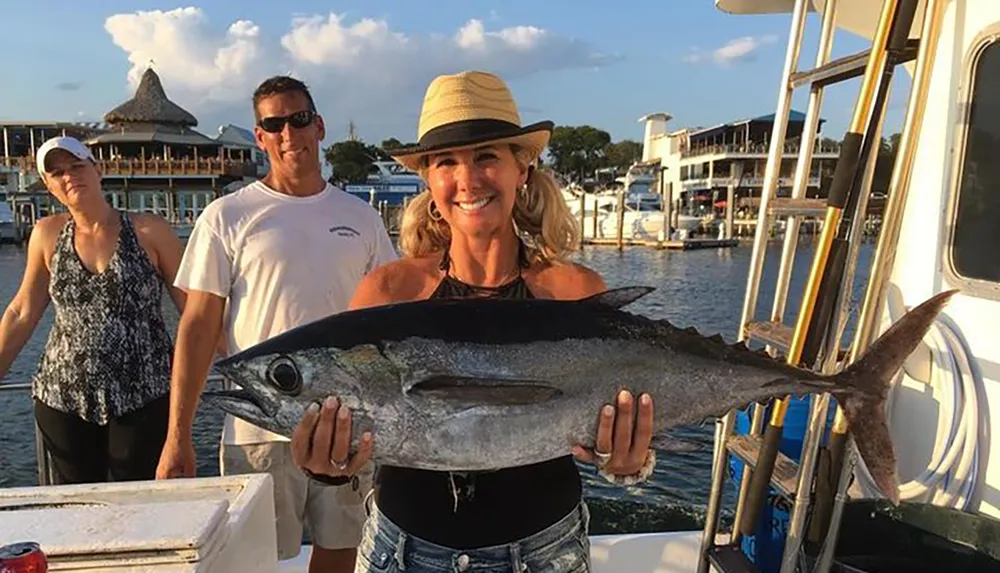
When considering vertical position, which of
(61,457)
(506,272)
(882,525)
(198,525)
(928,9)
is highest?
(928,9)

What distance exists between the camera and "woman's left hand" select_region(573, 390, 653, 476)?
1.90 metres

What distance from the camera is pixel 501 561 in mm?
1997

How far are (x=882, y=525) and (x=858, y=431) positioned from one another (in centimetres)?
112

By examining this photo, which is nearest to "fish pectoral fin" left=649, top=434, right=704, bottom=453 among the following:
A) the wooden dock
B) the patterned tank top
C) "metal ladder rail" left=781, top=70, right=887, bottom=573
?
"metal ladder rail" left=781, top=70, right=887, bottom=573

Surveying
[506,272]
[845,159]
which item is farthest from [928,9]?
[506,272]

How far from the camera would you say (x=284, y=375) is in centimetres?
184

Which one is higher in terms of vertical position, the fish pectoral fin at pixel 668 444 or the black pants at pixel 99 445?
the fish pectoral fin at pixel 668 444

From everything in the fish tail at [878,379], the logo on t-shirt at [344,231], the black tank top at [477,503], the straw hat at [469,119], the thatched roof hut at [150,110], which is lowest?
the black tank top at [477,503]

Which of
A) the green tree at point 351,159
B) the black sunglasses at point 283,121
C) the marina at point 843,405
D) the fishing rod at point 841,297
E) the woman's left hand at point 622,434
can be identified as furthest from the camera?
the green tree at point 351,159

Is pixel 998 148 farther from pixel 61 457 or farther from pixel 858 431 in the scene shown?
pixel 61 457

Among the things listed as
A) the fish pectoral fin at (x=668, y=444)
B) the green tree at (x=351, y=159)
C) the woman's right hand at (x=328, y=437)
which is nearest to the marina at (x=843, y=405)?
the fish pectoral fin at (x=668, y=444)

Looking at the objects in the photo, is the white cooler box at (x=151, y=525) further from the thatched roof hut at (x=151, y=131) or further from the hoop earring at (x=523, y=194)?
the thatched roof hut at (x=151, y=131)

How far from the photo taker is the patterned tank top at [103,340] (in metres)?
3.90

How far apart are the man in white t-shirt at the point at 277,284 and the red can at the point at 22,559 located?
1.83 m
